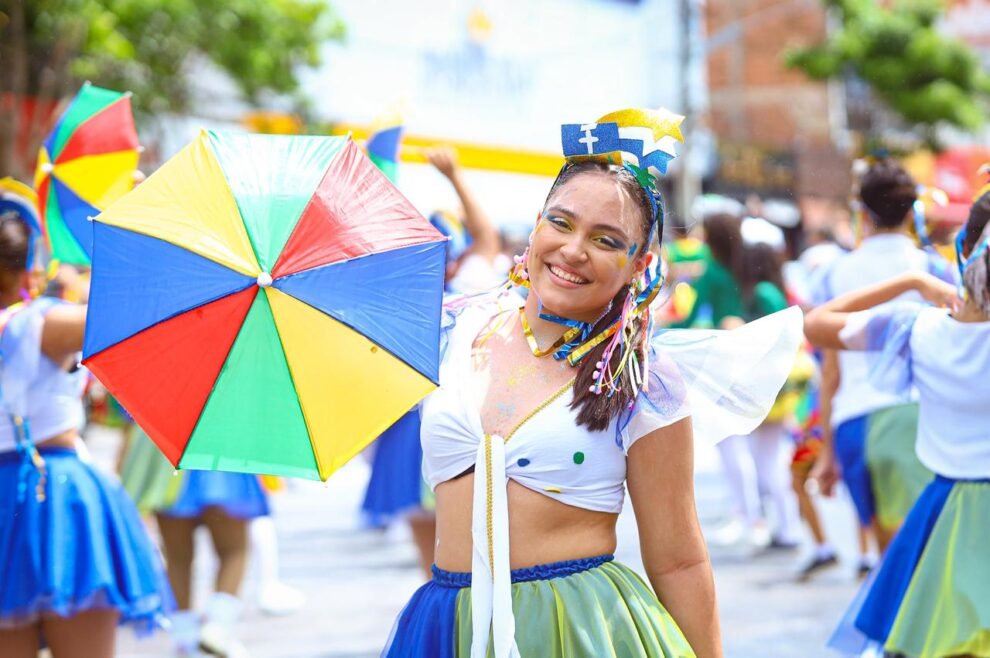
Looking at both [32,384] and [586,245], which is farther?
[32,384]

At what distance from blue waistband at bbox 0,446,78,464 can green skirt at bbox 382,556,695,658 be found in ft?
6.15

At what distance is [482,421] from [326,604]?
4680 millimetres

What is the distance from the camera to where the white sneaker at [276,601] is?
23.0ft

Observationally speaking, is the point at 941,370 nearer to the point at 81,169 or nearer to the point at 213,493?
the point at 81,169

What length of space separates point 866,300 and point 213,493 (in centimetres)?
318

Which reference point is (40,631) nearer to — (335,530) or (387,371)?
(387,371)

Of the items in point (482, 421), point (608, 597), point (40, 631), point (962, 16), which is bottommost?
point (40, 631)

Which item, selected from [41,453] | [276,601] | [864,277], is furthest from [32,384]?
[864,277]

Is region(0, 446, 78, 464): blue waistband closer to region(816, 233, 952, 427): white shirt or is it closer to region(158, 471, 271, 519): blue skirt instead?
region(158, 471, 271, 519): blue skirt

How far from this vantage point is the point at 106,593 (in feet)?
13.9

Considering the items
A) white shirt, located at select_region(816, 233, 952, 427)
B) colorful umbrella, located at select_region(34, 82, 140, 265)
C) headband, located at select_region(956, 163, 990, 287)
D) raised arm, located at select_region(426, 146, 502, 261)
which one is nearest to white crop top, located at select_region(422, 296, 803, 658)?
headband, located at select_region(956, 163, 990, 287)

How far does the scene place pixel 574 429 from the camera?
2803 mm

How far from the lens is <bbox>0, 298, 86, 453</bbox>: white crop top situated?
4.07m

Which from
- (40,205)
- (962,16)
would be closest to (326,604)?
(40,205)
